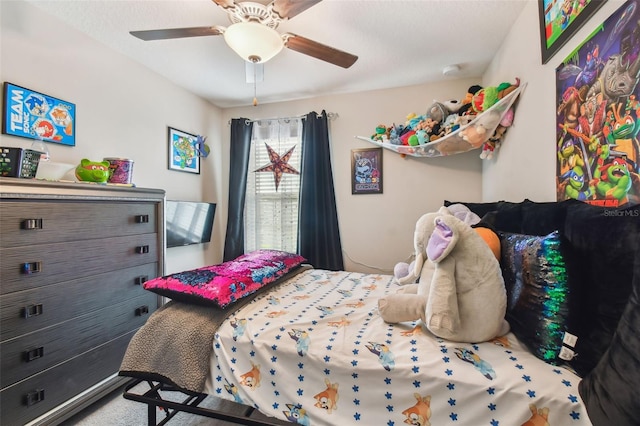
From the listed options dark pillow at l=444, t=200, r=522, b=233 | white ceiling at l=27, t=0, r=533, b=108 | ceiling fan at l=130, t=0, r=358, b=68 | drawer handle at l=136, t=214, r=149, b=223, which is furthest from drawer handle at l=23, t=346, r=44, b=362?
dark pillow at l=444, t=200, r=522, b=233

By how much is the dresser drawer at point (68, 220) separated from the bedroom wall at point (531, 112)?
255 centimetres

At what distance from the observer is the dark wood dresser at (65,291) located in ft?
4.42

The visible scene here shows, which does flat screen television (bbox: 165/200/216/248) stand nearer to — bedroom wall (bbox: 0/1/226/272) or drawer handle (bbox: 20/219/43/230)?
bedroom wall (bbox: 0/1/226/272)

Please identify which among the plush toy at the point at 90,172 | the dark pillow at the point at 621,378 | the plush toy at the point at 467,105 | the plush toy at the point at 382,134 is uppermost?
the plush toy at the point at 467,105

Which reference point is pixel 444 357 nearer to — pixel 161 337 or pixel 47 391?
pixel 161 337

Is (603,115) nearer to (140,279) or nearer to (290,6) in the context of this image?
(290,6)

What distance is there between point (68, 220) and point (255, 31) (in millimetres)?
1470

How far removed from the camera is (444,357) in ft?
3.24

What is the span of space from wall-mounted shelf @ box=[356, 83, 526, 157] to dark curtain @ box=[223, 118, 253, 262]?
1374 mm

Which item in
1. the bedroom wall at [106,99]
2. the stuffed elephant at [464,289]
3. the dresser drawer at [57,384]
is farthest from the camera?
the bedroom wall at [106,99]

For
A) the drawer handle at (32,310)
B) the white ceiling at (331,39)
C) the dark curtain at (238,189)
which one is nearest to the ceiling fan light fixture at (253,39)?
the white ceiling at (331,39)

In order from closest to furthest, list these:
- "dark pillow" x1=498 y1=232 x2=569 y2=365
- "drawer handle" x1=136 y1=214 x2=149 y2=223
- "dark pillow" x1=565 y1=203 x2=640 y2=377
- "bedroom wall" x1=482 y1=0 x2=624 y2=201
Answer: "dark pillow" x1=565 y1=203 x2=640 y2=377 → "dark pillow" x1=498 y1=232 x2=569 y2=365 → "bedroom wall" x1=482 y1=0 x2=624 y2=201 → "drawer handle" x1=136 y1=214 x2=149 y2=223

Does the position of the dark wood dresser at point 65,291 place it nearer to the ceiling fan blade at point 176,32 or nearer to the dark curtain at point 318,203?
the ceiling fan blade at point 176,32

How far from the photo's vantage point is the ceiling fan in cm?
144
